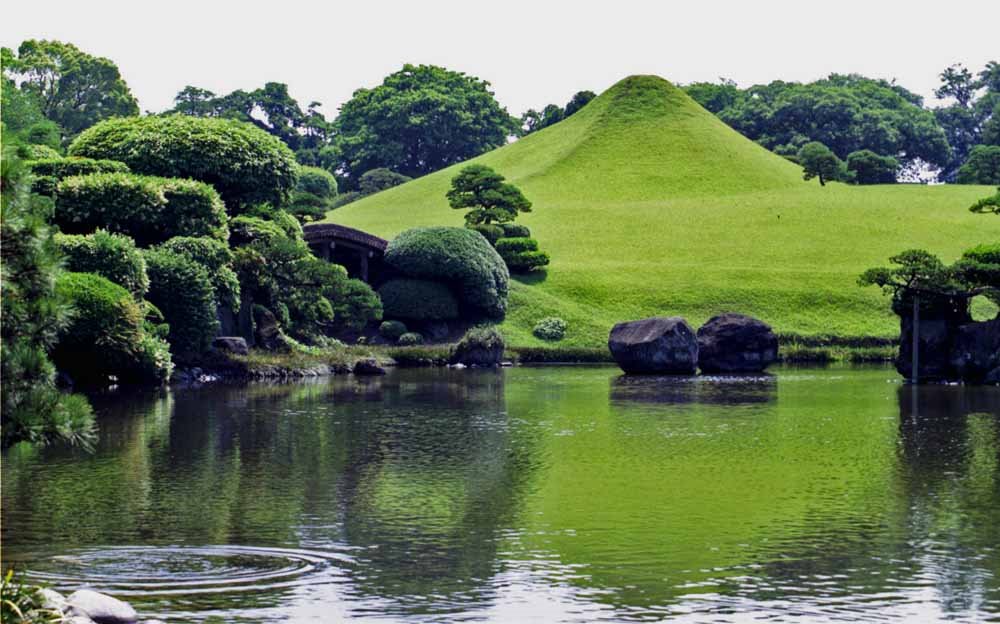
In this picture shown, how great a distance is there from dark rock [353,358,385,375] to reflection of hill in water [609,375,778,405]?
10.0 metres

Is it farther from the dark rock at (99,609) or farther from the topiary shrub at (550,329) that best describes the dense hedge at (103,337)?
the topiary shrub at (550,329)

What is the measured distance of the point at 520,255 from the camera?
8406 centimetres

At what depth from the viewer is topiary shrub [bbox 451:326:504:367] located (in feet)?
208

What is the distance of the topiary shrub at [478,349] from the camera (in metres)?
63.3

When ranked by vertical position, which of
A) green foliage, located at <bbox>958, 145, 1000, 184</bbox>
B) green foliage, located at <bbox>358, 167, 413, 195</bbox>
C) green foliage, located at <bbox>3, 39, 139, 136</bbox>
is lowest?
green foliage, located at <bbox>958, 145, 1000, 184</bbox>

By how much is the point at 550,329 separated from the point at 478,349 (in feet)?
30.4

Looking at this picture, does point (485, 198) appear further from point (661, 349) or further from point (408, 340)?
point (661, 349)

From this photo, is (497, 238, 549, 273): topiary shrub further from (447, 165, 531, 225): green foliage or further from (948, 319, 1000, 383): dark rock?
(948, 319, 1000, 383): dark rock

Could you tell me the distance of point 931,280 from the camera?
5144 cm

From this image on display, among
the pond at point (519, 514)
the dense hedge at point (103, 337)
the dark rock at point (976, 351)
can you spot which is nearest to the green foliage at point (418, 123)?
the dark rock at point (976, 351)

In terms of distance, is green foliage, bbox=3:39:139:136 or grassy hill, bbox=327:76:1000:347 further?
green foliage, bbox=3:39:139:136

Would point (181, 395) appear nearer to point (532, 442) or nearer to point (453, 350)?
point (532, 442)

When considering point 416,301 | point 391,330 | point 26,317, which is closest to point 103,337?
point 391,330

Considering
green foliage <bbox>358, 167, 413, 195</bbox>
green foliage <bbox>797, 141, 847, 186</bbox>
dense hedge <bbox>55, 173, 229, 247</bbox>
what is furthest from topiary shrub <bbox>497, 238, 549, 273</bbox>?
green foliage <bbox>358, 167, 413, 195</bbox>
